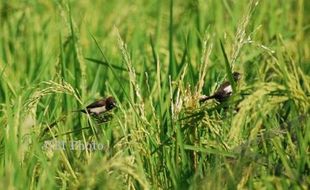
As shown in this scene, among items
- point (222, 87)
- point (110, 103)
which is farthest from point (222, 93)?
point (110, 103)

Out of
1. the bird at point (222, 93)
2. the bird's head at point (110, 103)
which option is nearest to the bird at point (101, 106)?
the bird's head at point (110, 103)

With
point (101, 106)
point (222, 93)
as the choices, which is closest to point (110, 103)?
point (101, 106)

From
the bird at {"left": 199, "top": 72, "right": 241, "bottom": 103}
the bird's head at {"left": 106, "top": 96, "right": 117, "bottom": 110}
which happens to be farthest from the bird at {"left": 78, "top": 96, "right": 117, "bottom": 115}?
the bird at {"left": 199, "top": 72, "right": 241, "bottom": 103}

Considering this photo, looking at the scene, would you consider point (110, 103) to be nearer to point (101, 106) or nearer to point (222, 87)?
point (101, 106)

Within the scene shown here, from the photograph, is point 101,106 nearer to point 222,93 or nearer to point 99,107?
point 99,107

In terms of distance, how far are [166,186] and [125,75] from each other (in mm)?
1449

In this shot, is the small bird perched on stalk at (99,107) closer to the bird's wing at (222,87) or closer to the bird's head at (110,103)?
the bird's head at (110,103)

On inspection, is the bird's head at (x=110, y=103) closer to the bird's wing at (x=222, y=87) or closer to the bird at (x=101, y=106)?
the bird at (x=101, y=106)

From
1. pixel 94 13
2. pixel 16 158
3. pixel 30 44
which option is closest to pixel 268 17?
pixel 94 13

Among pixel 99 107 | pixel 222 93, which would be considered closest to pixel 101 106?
pixel 99 107

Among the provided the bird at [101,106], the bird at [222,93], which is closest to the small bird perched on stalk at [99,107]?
the bird at [101,106]

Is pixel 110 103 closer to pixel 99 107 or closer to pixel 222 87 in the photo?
pixel 99 107

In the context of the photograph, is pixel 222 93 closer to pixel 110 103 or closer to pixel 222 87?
pixel 222 87

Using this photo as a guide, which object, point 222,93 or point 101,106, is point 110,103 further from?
point 222,93
